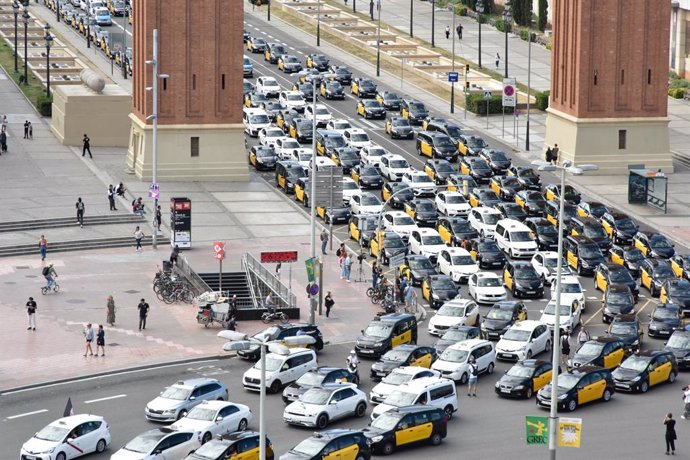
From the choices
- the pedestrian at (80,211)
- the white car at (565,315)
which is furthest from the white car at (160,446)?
the pedestrian at (80,211)

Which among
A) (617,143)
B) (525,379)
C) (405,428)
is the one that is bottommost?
(405,428)

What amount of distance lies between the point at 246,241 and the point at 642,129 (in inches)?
1141

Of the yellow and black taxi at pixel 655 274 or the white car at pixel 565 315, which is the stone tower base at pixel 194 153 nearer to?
the yellow and black taxi at pixel 655 274

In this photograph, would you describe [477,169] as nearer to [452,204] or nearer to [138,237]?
[452,204]

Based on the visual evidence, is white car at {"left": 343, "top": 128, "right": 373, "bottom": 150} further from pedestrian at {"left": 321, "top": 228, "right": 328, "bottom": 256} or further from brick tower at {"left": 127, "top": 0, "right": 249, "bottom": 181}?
pedestrian at {"left": 321, "top": 228, "right": 328, "bottom": 256}

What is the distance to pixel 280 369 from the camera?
6312cm

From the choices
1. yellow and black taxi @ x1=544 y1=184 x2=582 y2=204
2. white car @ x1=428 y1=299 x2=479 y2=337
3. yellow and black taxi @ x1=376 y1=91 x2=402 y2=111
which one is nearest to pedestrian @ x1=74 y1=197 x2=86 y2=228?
white car @ x1=428 y1=299 x2=479 y2=337

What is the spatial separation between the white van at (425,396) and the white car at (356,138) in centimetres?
4735

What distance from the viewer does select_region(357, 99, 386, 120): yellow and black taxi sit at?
119188mm

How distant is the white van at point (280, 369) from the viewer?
62562 mm

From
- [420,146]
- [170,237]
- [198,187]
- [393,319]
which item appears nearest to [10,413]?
[393,319]

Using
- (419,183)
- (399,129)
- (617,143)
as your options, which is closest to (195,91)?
(419,183)

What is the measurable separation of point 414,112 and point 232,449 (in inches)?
2635

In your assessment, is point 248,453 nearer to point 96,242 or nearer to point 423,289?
point 423,289
